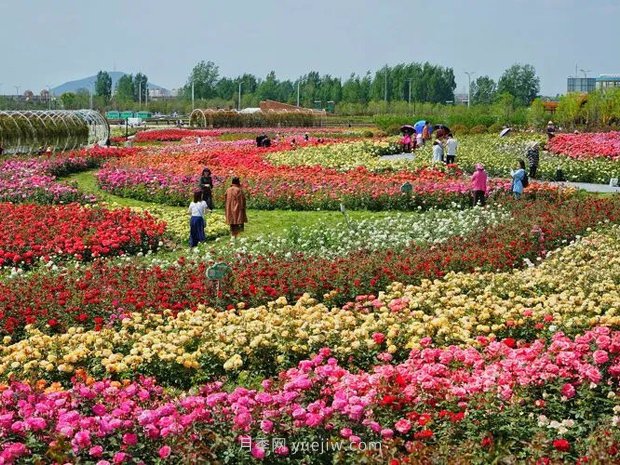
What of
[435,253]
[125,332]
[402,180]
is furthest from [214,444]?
[402,180]

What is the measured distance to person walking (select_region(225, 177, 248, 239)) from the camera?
12.6 metres

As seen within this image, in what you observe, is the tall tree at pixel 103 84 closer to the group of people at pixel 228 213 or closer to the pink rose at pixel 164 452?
the group of people at pixel 228 213

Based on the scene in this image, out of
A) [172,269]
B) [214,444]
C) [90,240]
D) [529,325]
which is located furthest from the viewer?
[90,240]

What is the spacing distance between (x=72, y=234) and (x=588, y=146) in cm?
1798

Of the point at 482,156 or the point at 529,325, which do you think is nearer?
the point at 529,325

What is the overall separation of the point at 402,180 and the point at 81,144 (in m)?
18.4

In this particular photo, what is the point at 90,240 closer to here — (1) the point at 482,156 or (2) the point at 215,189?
(2) the point at 215,189

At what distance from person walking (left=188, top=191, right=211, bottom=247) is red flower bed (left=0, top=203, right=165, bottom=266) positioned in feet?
1.91

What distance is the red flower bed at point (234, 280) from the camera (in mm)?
7965

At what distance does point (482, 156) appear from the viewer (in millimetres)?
24234

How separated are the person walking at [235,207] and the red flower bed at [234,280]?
257cm

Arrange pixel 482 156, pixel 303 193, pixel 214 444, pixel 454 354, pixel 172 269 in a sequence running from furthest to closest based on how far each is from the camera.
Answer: pixel 482 156 < pixel 303 193 < pixel 172 269 < pixel 454 354 < pixel 214 444

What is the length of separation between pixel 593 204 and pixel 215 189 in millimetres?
7222

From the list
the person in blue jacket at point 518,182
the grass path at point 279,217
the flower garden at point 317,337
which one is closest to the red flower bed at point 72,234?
the flower garden at point 317,337
